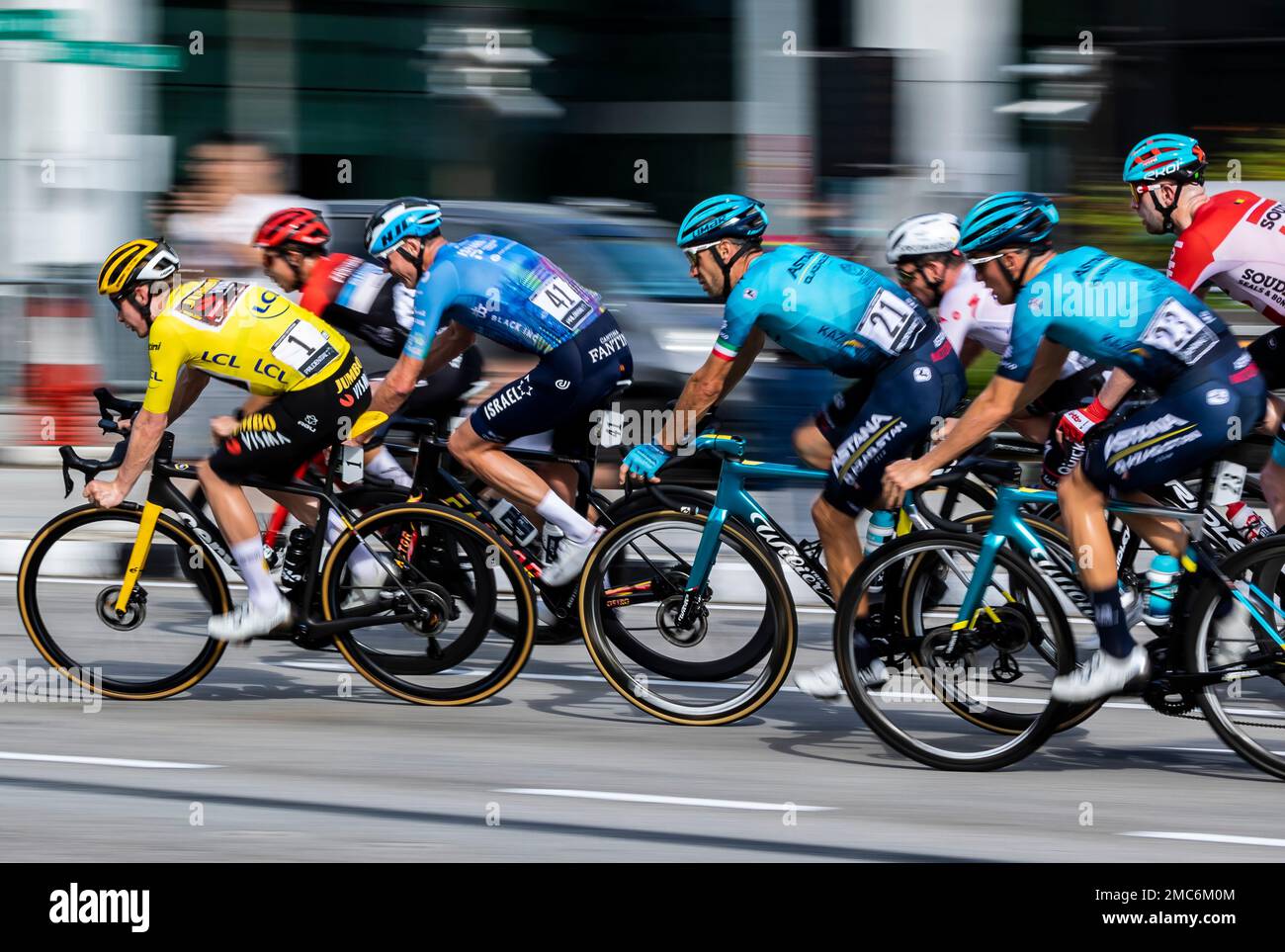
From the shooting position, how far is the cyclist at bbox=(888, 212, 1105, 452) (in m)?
6.90

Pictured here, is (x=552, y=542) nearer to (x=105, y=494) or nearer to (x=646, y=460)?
(x=646, y=460)

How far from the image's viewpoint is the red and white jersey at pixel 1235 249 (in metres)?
7.04

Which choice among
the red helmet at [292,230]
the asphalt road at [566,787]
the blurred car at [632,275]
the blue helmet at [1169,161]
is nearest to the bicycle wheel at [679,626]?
the asphalt road at [566,787]

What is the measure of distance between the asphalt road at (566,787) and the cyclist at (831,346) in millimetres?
588

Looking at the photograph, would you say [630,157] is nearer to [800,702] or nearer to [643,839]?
[800,702]

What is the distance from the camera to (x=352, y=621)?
716 centimetres

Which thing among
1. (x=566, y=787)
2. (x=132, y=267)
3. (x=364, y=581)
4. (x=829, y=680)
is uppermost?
(x=132, y=267)

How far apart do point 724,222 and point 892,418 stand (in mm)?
901

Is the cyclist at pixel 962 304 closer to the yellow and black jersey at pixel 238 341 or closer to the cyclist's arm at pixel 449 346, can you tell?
the cyclist's arm at pixel 449 346

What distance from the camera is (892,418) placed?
663cm

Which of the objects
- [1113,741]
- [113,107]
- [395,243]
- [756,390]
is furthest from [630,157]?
[1113,741]


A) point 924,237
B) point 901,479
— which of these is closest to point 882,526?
point 901,479

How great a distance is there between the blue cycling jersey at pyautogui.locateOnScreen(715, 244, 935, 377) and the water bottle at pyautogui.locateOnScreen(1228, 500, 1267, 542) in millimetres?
1384

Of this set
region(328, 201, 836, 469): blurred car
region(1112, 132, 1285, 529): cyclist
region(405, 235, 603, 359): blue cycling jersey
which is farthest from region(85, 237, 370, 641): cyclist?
region(328, 201, 836, 469): blurred car
